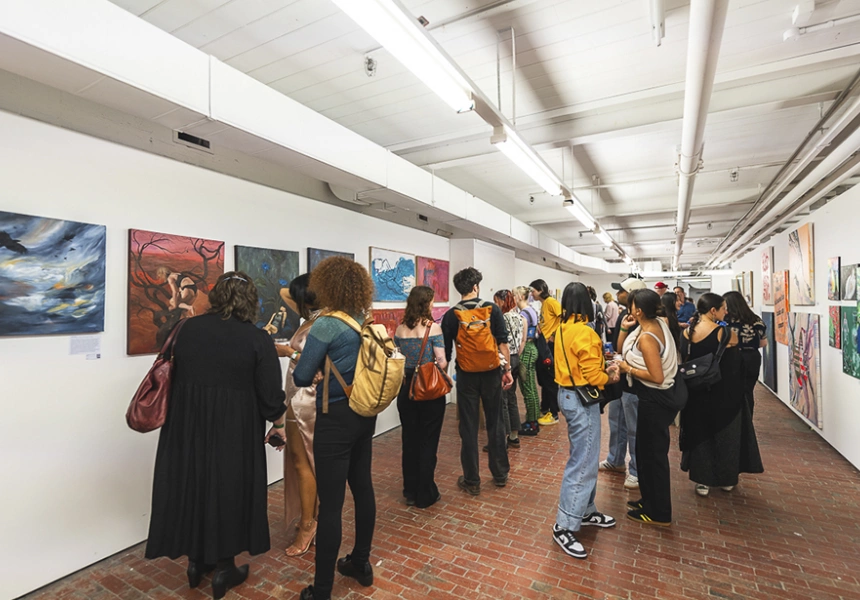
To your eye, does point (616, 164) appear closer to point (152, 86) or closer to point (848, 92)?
point (848, 92)

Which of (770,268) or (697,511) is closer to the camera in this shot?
(697,511)

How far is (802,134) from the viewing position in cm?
445

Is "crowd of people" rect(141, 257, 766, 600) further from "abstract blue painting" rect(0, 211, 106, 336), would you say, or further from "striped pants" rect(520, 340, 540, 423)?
"striped pants" rect(520, 340, 540, 423)

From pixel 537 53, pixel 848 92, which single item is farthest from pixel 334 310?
pixel 848 92

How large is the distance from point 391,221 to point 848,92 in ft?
14.0

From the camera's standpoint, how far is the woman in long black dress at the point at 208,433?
2068mm

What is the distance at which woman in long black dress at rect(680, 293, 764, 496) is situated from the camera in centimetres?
317

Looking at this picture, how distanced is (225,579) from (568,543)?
6.35 feet

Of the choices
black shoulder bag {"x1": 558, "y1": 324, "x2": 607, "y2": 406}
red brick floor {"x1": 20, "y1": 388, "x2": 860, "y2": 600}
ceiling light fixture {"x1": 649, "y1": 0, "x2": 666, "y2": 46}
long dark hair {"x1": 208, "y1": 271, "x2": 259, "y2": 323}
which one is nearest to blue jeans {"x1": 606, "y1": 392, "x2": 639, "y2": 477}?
red brick floor {"x1": 20, "y1": 388, "x2": 860, "y2": 600}

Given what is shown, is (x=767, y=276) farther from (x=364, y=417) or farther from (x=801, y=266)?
(x=364, y=417)

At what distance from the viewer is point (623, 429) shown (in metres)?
3.74

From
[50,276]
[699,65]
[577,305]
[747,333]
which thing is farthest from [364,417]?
[747,333]

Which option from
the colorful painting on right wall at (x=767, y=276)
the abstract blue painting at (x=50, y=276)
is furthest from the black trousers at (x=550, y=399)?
the abstract blue painting at (x=50, y=276)

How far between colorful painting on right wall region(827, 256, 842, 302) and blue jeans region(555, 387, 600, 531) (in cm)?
323
